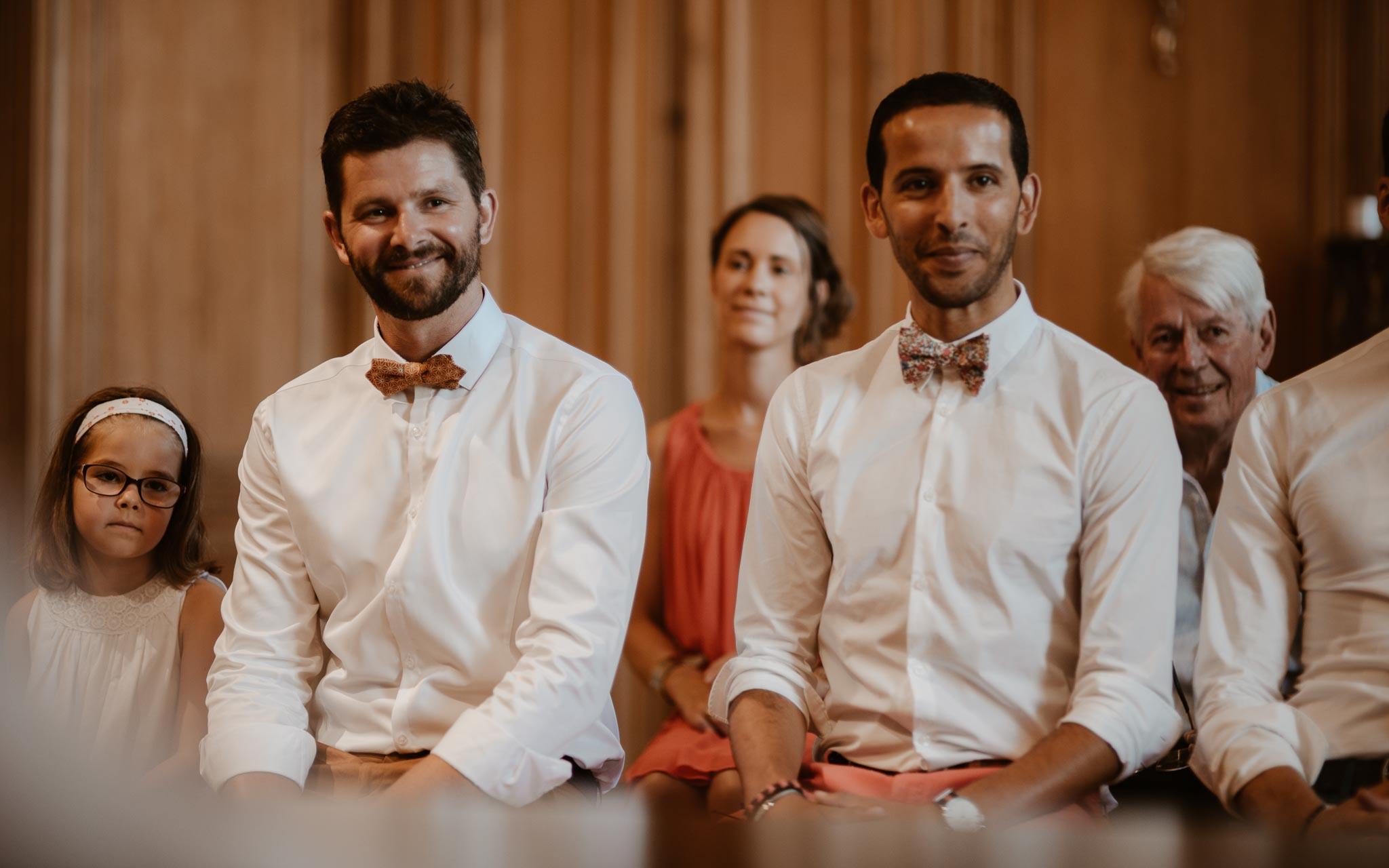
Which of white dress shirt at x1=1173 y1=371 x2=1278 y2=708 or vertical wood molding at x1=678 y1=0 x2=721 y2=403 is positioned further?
vertical wood molding at x1=678 y1=0 x2=721 y2=403

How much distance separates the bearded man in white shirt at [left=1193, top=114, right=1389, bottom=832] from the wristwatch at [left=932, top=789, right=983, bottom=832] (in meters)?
0.33

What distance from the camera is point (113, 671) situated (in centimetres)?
203

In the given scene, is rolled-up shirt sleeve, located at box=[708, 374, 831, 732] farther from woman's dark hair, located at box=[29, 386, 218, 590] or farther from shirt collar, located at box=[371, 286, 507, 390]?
woman's dark hair, located at box=[29, 386, 218, 590]

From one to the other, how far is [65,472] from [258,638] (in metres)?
0.53

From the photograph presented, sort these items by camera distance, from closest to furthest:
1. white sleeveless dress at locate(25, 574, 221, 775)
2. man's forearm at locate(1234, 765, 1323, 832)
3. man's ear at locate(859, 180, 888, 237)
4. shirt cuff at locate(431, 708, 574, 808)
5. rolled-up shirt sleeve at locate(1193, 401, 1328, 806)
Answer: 1. man's forearm at locate(1234, 765, 1323, 832)
2. rolled-up shirt sleeve at locate(1193, 401, 1328, 806)
3. shirt cuff at locate(431, 708, 574, 808)
4. man's ear at locate(859, 180, 888, 237)
5. white sleeveless dress at locate(25, 574, 221, 775)

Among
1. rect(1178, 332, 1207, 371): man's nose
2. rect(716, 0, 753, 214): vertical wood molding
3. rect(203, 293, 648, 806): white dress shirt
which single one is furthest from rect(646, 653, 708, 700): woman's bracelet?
rect(716, 0, 753, 214): vertical wood molding

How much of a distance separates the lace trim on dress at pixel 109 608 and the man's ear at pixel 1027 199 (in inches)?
60.8

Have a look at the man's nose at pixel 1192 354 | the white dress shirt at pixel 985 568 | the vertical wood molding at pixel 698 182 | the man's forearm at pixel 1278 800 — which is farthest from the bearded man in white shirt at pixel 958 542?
the vertical wood molding at pixel 698 182

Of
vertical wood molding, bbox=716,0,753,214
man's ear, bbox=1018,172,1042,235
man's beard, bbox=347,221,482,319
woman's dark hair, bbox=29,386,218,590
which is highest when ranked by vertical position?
vertical wood molding, bbox=716,0,753,214

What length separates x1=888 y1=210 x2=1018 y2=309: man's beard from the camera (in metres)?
1.77

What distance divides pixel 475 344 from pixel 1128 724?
1.13m

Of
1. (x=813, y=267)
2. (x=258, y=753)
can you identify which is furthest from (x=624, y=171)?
(x=258, y=753)

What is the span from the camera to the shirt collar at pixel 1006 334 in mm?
1790

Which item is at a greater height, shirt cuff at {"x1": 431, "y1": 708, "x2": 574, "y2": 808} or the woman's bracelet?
shirt cuff at {"x1": 431, "y1": 708, "x2": 574, "y2": 808}
